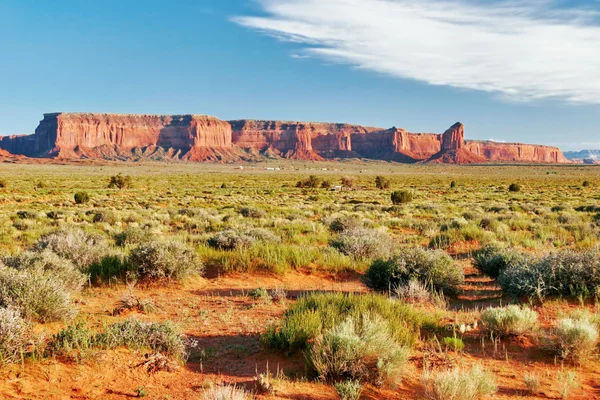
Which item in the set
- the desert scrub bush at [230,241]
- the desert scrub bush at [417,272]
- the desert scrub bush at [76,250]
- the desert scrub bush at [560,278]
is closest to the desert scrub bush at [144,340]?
the desert scrub bush at [417,272]

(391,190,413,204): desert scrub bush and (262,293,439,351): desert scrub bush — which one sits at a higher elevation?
(391,190,413,204): desert scrub bush

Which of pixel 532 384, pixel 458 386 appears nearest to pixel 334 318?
pixel 458 386

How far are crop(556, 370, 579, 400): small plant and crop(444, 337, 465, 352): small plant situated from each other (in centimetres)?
94

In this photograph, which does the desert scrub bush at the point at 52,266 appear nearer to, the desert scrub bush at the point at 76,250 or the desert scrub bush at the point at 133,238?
the desert scrub bush at the point at 76,250

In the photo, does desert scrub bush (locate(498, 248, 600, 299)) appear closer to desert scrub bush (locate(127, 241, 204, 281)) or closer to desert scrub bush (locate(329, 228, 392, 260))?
desert scrub bush (locate(329, 228, 392, 260))

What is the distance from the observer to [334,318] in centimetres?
491

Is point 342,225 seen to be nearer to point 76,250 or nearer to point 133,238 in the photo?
point 133,238

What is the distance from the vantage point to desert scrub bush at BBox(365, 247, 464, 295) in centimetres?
738

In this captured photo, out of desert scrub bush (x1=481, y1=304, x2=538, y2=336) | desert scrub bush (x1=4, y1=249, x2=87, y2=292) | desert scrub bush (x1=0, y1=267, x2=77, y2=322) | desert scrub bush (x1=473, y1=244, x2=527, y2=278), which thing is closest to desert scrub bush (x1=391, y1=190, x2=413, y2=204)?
desert scrub bush (x1=473, y1=244, x2=527, y2=278)

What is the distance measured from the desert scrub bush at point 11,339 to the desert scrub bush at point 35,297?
947mm

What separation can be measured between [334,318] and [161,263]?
4.12 metres

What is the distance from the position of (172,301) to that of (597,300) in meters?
6.50

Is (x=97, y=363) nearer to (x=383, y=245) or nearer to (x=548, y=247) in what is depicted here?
(x=383, y=245)

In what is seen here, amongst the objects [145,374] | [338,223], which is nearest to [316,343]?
[145,374]
